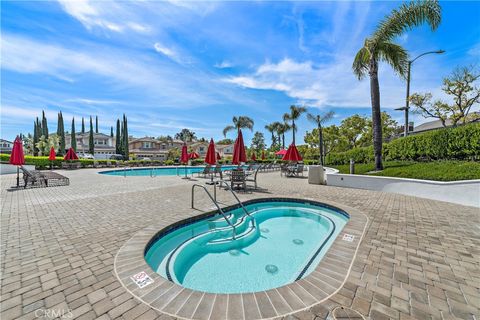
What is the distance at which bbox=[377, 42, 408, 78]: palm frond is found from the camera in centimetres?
1083

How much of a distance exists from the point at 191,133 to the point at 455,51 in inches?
2474

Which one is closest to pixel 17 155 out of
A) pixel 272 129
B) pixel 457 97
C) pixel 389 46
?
pixel 389 46

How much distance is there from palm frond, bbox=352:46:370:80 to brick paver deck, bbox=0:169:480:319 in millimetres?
9420

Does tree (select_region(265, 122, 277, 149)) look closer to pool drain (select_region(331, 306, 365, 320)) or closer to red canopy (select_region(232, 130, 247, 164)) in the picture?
red canopy (select_region(232, 130, 247, 164))

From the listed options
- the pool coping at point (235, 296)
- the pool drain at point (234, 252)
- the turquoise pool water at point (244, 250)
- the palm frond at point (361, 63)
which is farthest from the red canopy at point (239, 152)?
the palm frond at point (361, 63)

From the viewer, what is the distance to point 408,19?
391 inches

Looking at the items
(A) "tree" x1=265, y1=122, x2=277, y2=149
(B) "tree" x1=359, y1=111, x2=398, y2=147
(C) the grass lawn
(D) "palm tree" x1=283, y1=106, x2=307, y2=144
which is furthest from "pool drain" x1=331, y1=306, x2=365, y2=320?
(A) "tree" x1=265, y1=122, x2=277, y2=149

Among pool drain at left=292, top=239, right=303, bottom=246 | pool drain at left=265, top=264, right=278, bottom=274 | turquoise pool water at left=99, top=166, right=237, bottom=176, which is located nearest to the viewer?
pool drain at left=265, top=264, right=278, bottom=274

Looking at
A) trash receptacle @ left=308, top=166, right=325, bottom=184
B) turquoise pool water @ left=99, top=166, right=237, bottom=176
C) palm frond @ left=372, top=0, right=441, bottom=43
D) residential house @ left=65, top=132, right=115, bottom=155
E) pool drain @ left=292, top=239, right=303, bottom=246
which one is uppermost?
palm frond @ left=372, top=0, right=441, bottom=43

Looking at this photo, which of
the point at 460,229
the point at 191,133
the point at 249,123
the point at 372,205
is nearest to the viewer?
the point at 460,229

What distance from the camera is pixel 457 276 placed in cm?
268

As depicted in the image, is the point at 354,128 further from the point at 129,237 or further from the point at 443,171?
the point at 129,237

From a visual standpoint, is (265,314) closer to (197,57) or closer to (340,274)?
(340,274)

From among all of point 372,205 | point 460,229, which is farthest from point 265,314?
point 372,205
